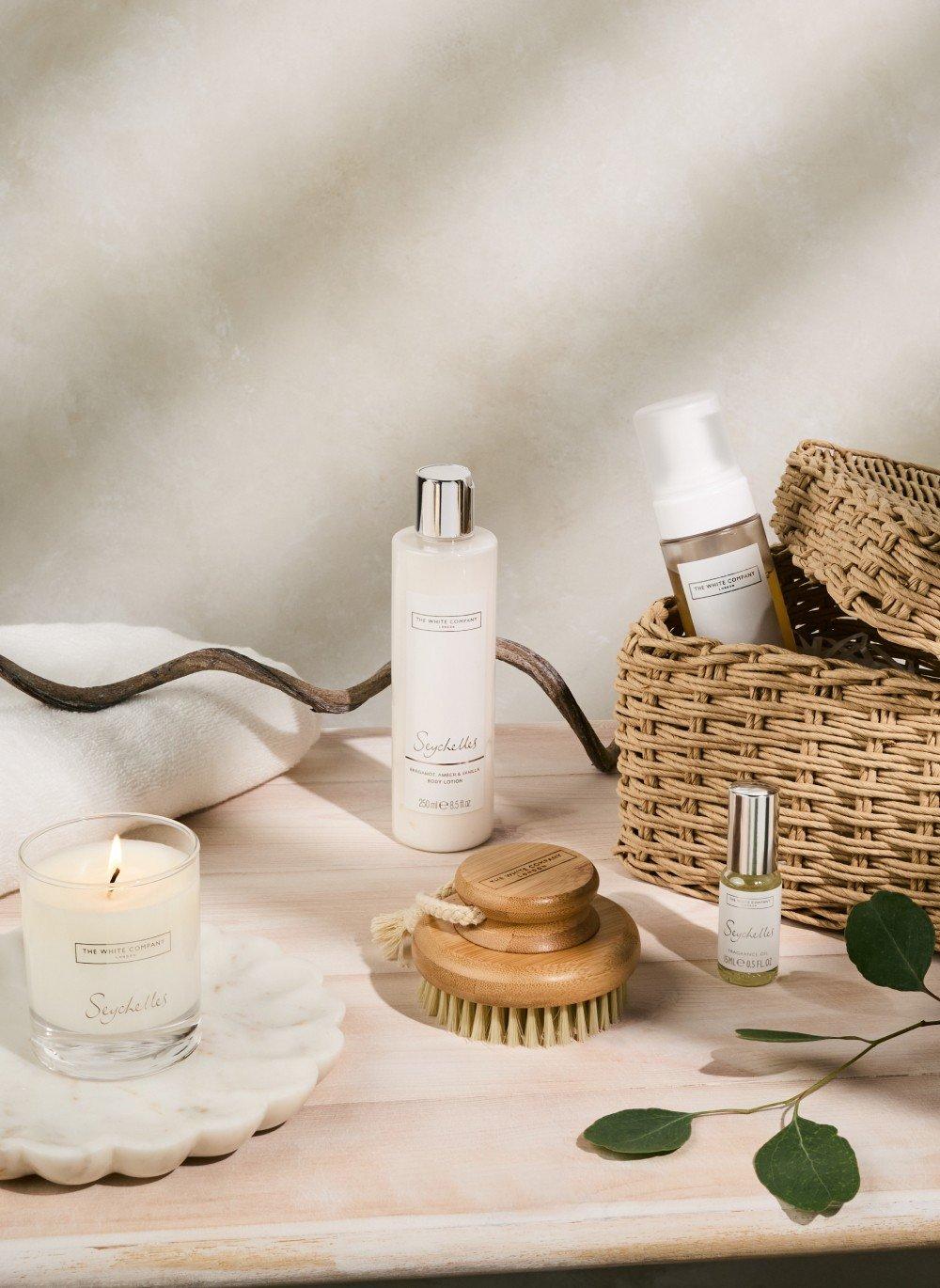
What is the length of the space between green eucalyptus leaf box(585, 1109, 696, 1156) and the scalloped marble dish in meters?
0.11

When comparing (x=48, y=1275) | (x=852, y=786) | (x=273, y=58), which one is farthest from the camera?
(x=273, y=58)

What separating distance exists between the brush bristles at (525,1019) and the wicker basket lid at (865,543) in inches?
7.7

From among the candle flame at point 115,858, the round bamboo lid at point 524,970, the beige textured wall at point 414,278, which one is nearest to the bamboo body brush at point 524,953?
the round bamboo lid at point 524,970

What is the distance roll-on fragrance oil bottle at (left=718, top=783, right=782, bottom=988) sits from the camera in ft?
1.76

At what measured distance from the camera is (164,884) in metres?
0.46

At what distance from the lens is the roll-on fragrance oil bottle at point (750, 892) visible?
54cm

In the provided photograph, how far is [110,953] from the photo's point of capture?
17.7 inches

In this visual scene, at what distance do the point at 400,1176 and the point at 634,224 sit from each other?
73 centimetres

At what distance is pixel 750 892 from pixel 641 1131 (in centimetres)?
13

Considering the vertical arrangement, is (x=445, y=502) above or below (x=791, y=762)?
above

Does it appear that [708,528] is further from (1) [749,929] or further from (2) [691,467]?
(1) [749,929]

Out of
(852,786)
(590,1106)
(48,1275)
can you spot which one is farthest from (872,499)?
(48,1275)

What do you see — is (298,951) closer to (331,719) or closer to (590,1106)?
(590,1106)

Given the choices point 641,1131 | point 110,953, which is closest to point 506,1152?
point 641,1131
